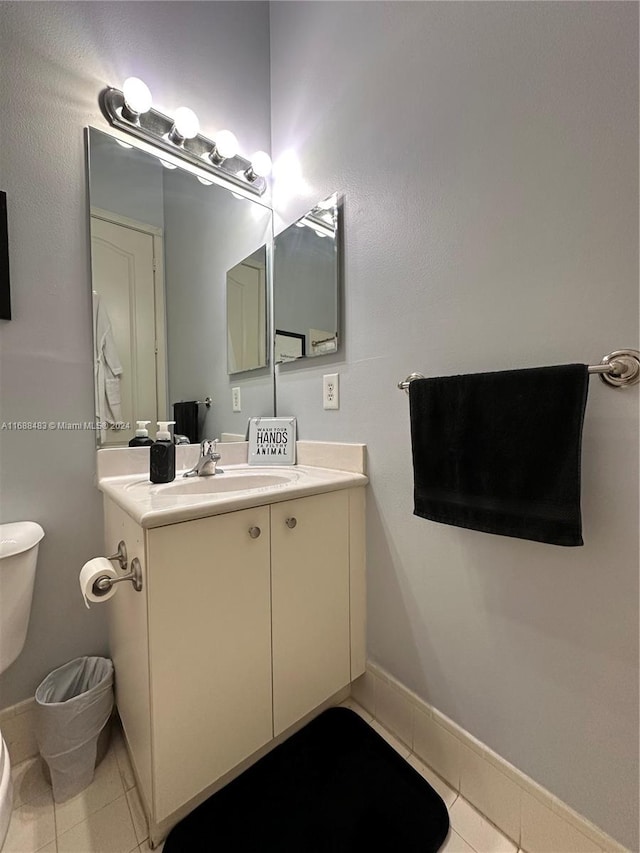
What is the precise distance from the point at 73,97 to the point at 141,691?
1684 mm

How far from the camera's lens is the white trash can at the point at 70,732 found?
3.03 ft

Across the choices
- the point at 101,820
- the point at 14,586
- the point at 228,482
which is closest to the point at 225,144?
the point at 228,482

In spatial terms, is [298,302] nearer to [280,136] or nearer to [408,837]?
Result: [280,136]

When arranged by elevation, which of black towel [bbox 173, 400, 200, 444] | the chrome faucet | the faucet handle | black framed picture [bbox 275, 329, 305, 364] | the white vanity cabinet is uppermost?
black framed picture [bbox 275, 329, 305, 364]

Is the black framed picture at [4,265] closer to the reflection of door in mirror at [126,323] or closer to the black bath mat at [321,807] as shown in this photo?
the reflection of door in mirror at [126,323]

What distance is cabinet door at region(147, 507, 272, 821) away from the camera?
0.77 m

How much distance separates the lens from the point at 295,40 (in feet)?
4.60

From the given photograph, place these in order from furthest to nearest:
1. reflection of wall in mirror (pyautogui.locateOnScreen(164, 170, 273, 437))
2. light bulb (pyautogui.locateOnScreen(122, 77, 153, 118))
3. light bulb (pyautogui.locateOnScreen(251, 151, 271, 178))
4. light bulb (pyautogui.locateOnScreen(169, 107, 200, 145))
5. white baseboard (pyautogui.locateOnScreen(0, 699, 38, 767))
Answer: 1. light bulb (pyautogui.locateOnScreen(251, 151, 271, 178))
2. reflection of wall in mirror (pyautogui.locateOnScreen(164, 170, 273, 437))
3. light bulb (pyautogui.locateOnScreen(169, 107, 200, 145))
4. light bulb (pyautogui.locateOnScreen(122, 77, 153, 118))
5. white baseboard (pyautogui.locateOnScreen(0, 699, 38, 767))

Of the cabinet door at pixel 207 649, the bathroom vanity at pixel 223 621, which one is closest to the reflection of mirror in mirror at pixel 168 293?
the bathroom vanity at pixel 223 621

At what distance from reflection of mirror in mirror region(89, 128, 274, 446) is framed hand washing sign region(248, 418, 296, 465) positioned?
90 mm

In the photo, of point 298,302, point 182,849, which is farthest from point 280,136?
point 182,849

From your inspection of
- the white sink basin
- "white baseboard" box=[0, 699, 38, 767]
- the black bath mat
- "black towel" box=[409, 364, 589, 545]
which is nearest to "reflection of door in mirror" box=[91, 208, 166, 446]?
the white sink basin

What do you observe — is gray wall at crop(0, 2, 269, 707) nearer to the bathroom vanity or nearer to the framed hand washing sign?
the bathroom vanity

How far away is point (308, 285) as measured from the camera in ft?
4.50
